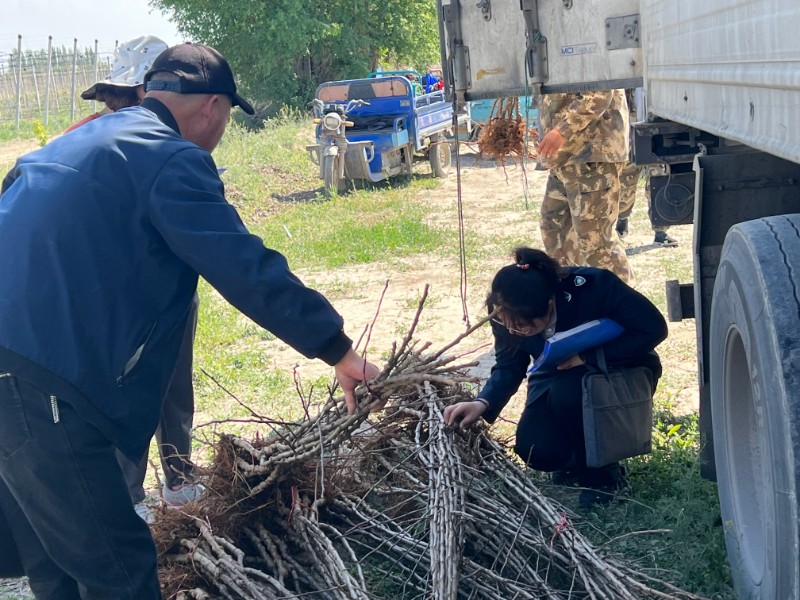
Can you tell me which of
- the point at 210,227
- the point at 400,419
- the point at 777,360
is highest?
the point at 210,227

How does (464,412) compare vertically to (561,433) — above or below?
above

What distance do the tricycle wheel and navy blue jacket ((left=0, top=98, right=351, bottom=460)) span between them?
11.5 metres

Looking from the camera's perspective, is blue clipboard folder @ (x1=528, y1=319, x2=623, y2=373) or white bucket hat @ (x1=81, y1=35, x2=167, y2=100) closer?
blue clipboard folder @ (x1=528, y1=319, x2=623, y2=373)

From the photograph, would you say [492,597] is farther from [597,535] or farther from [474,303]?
[474,303]

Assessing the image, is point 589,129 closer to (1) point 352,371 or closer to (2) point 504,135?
(2) point 504,135

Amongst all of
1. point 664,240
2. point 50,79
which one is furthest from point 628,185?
point 50,79

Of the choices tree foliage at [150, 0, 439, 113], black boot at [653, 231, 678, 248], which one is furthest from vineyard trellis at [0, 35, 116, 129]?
black boot at [653, 231, 678, 248]

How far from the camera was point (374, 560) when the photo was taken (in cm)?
332

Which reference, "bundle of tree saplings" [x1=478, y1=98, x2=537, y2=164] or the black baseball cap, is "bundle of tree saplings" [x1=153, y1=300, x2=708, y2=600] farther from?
"bundle of tree saplings" [x1=478, y1=98, x2=537, y2=164]

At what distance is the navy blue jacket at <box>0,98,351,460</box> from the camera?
2.29 meters

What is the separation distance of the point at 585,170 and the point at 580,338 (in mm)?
2409

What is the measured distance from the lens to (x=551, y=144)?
5.60 meters

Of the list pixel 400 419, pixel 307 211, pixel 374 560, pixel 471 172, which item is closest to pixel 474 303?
pixel 400 419

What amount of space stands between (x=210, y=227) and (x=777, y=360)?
1.42 meters
